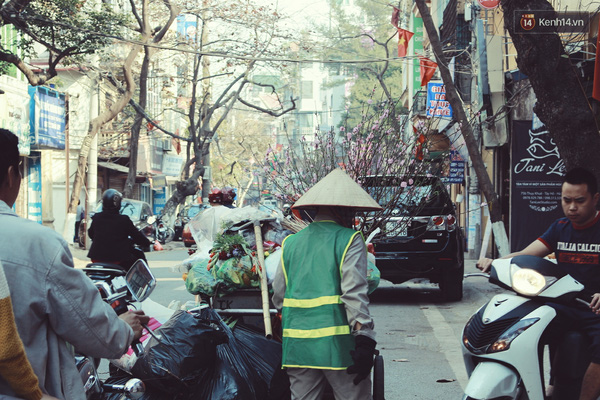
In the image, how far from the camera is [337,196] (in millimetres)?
4223

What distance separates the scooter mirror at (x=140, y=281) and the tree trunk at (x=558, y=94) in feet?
15.8

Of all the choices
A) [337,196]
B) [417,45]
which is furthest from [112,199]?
[417,45]

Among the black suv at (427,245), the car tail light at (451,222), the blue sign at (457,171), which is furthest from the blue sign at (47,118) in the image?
the car tail light at (451,222)

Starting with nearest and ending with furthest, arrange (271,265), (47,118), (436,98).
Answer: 1. (271,265)
2. (436,98)
3. (47,118)

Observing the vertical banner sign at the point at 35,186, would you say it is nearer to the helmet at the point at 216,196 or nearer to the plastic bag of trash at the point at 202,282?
the helmet at the point at 216,196

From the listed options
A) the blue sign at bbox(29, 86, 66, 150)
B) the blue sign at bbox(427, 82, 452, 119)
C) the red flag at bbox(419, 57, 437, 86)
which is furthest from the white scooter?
the blue sign at bbox(29, 86, 66, 150)

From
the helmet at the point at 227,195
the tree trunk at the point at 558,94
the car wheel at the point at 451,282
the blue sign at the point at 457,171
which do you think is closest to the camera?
the tree trunk at the point at 558,94

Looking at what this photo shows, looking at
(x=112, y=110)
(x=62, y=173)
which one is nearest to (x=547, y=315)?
(x=112, y=110)

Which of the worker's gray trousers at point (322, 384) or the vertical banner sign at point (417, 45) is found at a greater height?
the vertical banner sign at point (417, 45)

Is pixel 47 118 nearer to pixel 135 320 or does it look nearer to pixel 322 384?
pixel 322 384

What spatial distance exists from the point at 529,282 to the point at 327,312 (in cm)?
107

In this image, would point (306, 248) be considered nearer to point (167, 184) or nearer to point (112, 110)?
point (112, 110)

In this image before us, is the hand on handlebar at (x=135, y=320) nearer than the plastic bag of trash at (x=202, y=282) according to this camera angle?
Yes

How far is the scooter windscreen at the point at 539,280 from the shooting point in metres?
3.99
